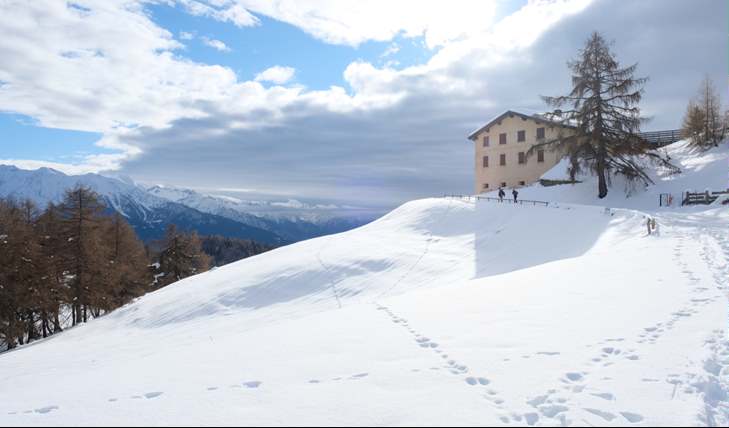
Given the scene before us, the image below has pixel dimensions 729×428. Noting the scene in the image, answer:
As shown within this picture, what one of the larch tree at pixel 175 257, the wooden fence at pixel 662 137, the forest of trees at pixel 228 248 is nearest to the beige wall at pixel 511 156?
the wooden fence at pixel 662 137

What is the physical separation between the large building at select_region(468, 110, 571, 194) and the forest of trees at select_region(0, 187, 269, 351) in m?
42.2

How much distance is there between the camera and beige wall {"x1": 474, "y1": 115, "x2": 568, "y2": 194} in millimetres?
51938

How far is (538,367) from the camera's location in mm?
5977

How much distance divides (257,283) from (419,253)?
9827mm

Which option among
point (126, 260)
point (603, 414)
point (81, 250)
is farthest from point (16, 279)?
point (603, 414)

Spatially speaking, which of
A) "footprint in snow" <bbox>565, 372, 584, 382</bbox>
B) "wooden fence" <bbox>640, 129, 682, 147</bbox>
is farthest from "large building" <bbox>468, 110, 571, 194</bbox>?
"footprint in snow" <bbox>565, 372, 584, 382</bbox>

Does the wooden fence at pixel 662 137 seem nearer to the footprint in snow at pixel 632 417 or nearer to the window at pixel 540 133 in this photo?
the window at pixel 540 133

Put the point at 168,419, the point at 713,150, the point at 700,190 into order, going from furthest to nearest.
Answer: the point at 713,150 < the point at 700,190 < the point at 168,419

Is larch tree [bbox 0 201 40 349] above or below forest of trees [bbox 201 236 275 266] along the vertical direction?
above

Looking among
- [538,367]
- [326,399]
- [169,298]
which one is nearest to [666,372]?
[538,367]

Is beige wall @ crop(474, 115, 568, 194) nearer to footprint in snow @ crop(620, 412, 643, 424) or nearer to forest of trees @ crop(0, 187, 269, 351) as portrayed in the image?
forest of trees @ crop(0, 187, 269, 351)

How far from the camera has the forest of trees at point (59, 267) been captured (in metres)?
26.9

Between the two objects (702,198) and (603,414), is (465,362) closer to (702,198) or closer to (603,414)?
(603,414)

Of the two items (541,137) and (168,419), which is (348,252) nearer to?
(168,419)
